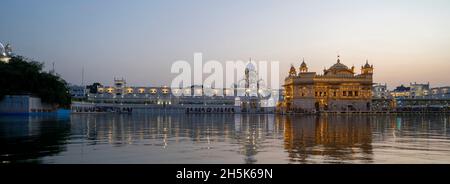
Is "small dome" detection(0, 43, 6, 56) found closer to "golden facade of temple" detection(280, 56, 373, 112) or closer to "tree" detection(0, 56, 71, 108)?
"tree" detection(0, 56, 71, 108)

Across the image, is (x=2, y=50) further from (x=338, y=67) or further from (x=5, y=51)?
(x=338, y=67)

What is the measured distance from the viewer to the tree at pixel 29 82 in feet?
222

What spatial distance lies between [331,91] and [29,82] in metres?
68.0

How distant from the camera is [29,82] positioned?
71.4 metres

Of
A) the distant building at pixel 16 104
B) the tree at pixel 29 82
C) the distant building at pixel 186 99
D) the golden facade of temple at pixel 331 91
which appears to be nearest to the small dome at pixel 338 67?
the golden facade of temple at pixel 331 91

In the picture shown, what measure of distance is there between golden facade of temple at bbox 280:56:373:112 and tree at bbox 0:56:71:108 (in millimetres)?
53061

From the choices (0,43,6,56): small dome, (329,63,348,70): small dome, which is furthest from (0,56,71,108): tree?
(329,63,348,70): small dome

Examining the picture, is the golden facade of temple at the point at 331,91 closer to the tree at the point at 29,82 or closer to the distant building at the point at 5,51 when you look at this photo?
the tree at the point at 29,82

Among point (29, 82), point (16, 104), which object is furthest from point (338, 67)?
point (16, 104)

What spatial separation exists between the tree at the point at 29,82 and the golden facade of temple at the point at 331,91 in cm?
5306

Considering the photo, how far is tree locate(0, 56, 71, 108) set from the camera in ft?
222
